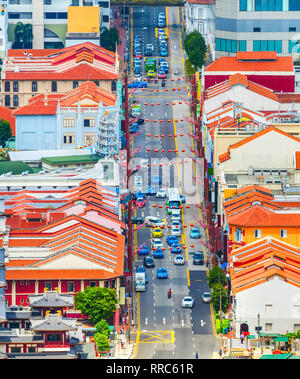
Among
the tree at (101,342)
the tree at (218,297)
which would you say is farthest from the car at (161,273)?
the tree at (101,342)

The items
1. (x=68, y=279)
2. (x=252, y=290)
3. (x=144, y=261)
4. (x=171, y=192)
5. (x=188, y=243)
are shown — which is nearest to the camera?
(x=252, y=290)

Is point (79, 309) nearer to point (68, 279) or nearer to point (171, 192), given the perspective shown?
point (68, 279)

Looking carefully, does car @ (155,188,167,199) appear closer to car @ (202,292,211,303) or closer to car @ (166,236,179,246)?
car @ (166,236,179,246)

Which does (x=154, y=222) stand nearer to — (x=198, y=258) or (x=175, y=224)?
(x=175, y=224)

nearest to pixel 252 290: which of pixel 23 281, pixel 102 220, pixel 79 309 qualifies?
pixel 79 309

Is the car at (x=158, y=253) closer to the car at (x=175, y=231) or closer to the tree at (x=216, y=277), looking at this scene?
the car at (x=175, y=231)
